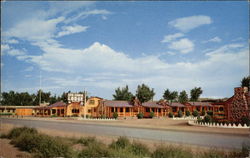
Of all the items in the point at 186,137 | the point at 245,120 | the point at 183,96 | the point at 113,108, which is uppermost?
the point at 183,96

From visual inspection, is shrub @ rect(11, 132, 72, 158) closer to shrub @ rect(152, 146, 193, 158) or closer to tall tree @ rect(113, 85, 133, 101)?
shrub @ rect(152, 146, 193, 158)

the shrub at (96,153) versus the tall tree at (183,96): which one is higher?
the tall tree at (183,96)

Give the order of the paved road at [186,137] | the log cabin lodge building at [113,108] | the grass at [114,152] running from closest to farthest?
the grass at [114,152] → the paved road at [186,137] → the log cabin lodge building at [113,108]

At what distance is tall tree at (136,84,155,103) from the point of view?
8250 centimetres

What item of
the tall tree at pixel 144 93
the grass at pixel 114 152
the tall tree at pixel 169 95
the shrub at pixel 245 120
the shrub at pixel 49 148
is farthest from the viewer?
the tall tree at pixel 169 95

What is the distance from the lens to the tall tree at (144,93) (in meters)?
82.5

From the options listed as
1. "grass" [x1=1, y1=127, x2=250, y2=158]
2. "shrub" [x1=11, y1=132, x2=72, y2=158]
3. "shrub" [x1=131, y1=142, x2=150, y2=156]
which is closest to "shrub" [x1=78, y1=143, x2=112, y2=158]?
"grass" [x1=1, y1=127, x2=250, y2=158]

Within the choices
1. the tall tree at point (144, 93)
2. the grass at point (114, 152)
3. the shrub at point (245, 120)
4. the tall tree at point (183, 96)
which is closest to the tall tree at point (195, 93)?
the tall tree at point (183, 96)

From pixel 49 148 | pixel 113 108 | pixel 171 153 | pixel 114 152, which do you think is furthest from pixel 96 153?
pixel 113 108

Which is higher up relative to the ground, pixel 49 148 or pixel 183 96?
pixel 183 96

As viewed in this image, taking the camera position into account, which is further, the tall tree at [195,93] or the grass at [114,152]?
the tall tree at [195,93]

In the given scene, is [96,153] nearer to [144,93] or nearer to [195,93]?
[144,93]

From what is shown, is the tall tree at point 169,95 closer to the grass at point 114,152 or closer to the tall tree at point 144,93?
the tall tree at point 144,93

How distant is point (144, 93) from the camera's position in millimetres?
82562
